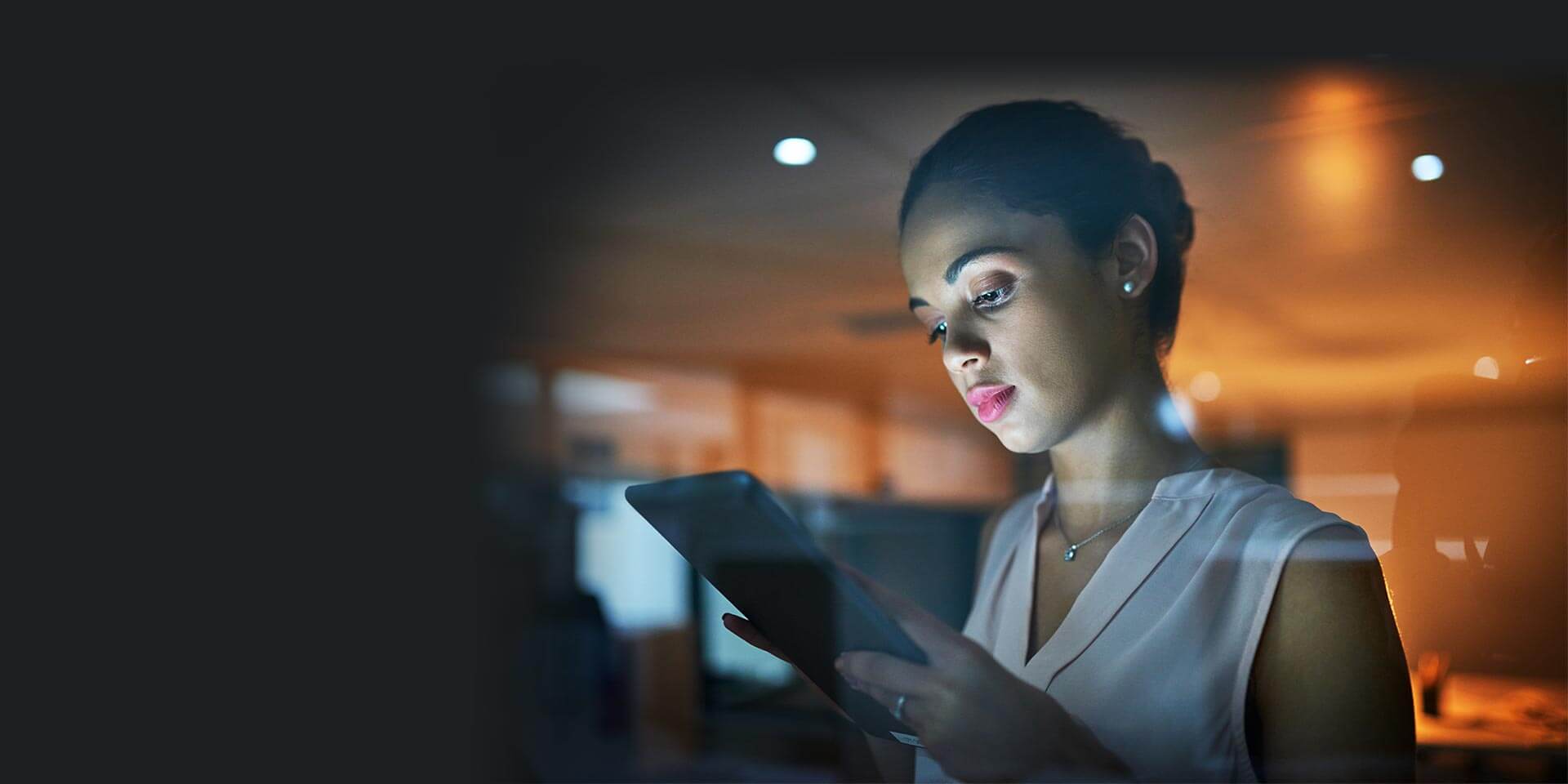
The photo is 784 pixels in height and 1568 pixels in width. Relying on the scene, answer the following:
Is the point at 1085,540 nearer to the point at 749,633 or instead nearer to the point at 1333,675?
the point at 1333,675

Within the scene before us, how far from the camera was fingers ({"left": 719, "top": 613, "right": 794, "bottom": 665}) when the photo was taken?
1.04 metres

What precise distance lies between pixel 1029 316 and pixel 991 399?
99 mm

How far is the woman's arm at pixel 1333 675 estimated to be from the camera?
2.87 ft

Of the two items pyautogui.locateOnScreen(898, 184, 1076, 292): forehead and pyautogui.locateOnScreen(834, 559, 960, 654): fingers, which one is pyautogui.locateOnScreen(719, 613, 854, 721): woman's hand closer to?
pyautogui.locateOnScreen(834, 559, 960, 654): fingers

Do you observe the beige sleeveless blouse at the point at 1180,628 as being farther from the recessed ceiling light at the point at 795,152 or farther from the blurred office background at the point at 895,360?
the recessed ceiling light at the point at 795,152

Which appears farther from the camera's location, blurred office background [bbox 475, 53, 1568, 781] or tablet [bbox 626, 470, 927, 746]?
blurred office background [bbox 475, 53, 1568, 781]

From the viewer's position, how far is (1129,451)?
1.02 metres

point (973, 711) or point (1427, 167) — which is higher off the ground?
point (1427, 167)

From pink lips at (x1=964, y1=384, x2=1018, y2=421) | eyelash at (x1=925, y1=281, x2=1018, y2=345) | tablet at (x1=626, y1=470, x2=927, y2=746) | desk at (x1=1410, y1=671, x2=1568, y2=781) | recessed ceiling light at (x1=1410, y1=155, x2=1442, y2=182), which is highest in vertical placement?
recessed ceiling light at (x1=1410, y1=155, x2=1442, y2=182)

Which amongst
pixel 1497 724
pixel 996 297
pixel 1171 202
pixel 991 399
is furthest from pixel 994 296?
pixel 1497 724

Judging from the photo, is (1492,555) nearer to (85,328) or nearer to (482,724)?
(482,724)

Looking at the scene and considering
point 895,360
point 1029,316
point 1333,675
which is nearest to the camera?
point 1333,675

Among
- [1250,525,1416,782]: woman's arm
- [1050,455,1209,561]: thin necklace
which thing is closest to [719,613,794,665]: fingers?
[1050,455,1209,561]: thin necklace

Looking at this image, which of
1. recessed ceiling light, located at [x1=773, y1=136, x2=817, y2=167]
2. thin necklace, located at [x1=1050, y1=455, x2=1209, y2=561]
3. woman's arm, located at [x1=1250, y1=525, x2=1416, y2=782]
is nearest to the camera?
woman's arm, located at [x1=1250, y1=525, x2=1416, y2=782]
